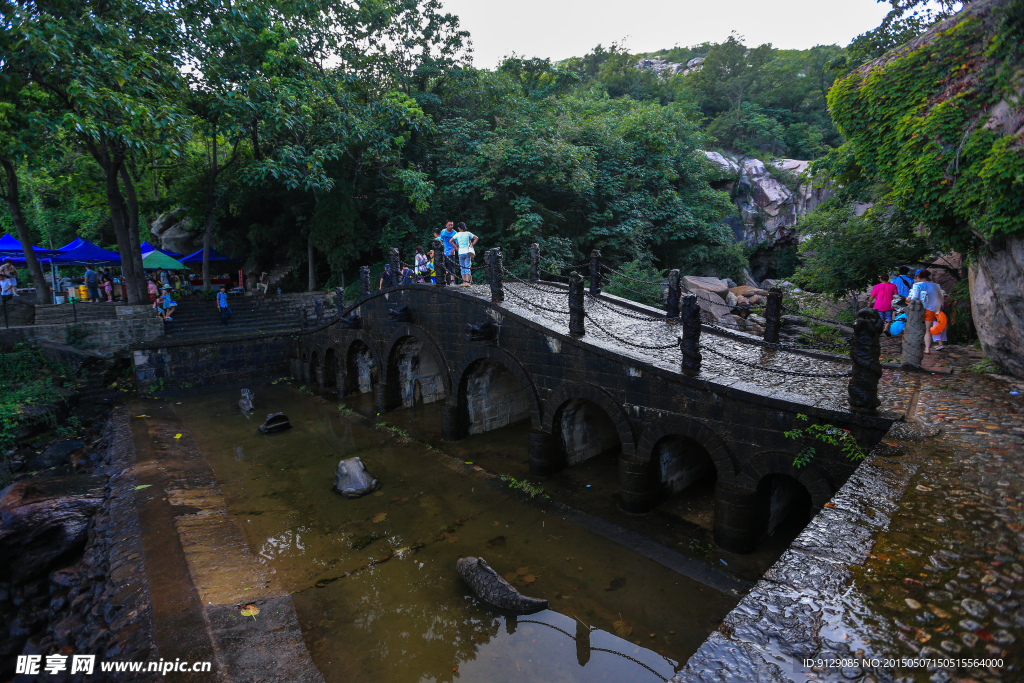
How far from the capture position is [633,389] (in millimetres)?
7473

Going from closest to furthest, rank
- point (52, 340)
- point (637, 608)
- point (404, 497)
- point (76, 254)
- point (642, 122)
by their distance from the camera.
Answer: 1. point (637, 608)
2. point (404, 497)
3. point (52, 340)
4. point (76, 254)
5. point (642, 122)

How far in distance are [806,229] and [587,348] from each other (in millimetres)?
8171

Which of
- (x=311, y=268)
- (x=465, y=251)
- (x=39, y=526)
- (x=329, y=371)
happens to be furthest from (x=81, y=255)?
(x=465, y=251)

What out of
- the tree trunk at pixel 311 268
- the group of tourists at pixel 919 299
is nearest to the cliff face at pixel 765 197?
the group of tourists at pixel 919 299

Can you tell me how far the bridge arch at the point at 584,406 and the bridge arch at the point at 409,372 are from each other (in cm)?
508

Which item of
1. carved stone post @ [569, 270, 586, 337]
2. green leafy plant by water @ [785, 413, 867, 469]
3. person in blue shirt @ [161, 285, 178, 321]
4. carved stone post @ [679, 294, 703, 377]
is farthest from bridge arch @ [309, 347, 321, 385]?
green leafy plant by water @ [785, 413, 867, 469]

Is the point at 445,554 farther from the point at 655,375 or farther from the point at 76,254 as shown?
the point at 76,254

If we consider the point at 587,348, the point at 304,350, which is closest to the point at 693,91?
the point at 304,350

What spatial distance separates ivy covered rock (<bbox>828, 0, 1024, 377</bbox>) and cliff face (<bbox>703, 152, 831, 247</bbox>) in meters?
A: 15.6

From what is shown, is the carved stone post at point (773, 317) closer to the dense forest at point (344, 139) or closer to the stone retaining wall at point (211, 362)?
the dense forest at point (344, 139)

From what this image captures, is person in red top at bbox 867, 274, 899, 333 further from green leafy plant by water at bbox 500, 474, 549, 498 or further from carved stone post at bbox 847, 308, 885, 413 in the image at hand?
green leafy plant by water at bbox 500, 474, 549, 498

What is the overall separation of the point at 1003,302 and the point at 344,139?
17.9 meters

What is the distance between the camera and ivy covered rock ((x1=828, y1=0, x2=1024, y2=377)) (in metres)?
6.48

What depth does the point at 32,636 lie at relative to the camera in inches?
262
